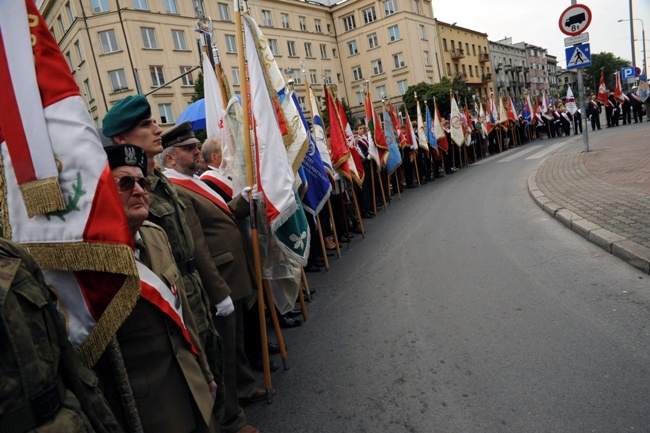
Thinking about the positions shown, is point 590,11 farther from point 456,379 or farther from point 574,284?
point 456,379

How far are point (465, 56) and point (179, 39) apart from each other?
4270 cm

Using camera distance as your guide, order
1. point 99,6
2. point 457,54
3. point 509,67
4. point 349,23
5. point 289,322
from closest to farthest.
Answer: point 289,322
point 99,6
point 349,23
point 457,54
point 509,67

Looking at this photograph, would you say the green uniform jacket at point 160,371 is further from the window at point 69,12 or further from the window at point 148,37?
the window at point 69,12

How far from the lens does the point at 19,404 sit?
1.14 metres

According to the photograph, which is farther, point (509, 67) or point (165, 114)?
point (509, 67)

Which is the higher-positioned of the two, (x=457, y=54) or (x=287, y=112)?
(x=457, y=54)

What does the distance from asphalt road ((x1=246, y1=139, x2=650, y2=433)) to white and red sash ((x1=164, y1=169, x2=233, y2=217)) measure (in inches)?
63.1

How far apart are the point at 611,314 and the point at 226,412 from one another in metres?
3.25

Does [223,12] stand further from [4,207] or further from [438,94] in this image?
[4,207]

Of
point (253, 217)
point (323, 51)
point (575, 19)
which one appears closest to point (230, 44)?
point (323, 51)

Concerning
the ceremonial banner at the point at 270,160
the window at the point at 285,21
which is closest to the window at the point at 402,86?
the window at the point at 285,21

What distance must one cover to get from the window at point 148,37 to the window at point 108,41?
7.03ft

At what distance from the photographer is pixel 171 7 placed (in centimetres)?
3584

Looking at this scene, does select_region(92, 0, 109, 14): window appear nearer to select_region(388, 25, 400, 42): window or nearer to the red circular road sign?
select_region(388, 25, 400, 42): window
